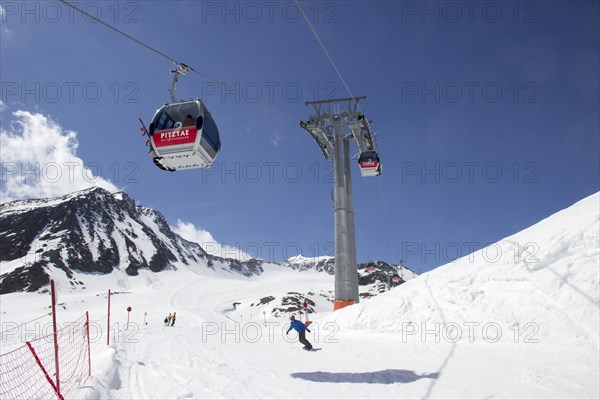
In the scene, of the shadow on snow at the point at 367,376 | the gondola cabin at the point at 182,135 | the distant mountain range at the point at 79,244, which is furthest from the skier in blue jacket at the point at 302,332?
the distant mountain range at the point at 79,244

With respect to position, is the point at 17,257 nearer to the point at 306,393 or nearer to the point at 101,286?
the point at 101,286

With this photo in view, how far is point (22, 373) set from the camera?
10.8 m

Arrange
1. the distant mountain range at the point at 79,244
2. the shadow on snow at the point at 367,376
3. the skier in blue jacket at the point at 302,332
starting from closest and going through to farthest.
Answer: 1. the shadow on snow at the point at 367,376
2. the skier in blue jacket at the point at 302,332
3. the distant mountain range at the point at 79,244

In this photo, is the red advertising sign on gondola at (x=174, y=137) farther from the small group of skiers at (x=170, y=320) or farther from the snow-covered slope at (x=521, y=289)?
the small group of skiers at (x=170, y=320)

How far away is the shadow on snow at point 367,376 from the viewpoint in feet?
26.6

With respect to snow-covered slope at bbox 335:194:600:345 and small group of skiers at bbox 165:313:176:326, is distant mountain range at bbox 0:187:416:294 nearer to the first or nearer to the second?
small group of skiers at bbox 165:313:176:326

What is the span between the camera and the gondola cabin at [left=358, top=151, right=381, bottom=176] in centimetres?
2298

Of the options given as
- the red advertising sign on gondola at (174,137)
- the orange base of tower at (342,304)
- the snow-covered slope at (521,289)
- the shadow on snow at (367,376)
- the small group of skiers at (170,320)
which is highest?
the red advertising sign on gondola at (174,137)

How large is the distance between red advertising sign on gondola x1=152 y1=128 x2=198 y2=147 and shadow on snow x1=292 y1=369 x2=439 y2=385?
6.59 m

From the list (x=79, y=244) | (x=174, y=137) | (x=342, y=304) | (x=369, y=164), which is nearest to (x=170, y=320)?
(x=342, y=304)

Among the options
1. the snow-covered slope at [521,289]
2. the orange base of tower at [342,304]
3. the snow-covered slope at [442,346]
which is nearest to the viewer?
the snow-covered slope at [442,346]

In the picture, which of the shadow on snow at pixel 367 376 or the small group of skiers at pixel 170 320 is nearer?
the shadow on snow at pixel 367 376

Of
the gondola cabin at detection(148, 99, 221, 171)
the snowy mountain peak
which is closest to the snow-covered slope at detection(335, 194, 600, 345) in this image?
the gondola cabin at detection(148, 99, 221, 171)

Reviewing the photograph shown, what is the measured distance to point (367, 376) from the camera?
843 centimetres
